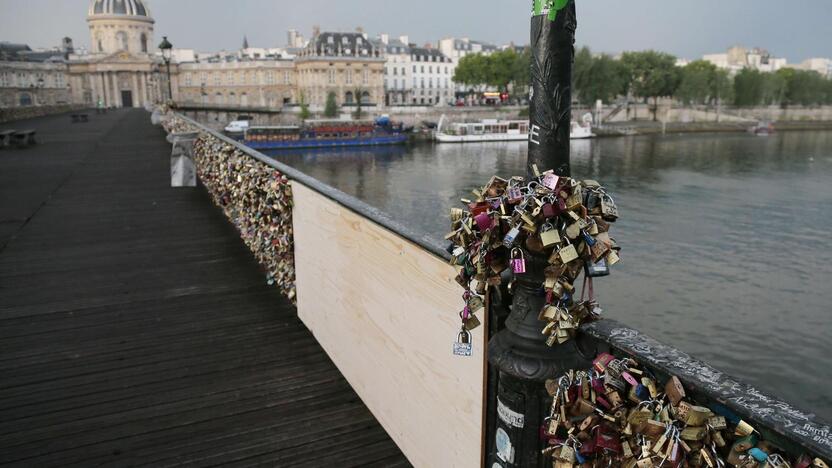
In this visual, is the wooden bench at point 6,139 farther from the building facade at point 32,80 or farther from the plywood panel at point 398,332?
the building facade at point 32,80

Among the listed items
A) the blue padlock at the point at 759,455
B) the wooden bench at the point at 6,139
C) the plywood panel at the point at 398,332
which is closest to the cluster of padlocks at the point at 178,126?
the wooden bench at the point at 6,139

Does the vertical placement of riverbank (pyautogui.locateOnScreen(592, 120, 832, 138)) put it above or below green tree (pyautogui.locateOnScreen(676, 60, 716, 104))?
below

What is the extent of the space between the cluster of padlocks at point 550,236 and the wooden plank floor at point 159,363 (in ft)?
6.32

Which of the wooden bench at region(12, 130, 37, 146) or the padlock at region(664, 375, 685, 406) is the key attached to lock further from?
the wooden bench at region(12, 130, 37, 146)

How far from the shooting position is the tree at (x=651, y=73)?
349 feet

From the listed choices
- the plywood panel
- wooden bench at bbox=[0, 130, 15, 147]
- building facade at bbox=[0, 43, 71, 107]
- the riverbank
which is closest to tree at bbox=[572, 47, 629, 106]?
the riverbank

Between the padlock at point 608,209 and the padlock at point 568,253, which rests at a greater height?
the padlock at point 608,209

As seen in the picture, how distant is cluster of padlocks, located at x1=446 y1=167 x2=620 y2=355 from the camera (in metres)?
2.08

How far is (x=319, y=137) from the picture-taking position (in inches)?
2948

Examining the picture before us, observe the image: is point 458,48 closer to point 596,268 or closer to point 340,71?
point 340,71

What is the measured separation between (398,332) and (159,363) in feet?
7.35

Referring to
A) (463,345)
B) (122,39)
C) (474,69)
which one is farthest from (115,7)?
(463,345)

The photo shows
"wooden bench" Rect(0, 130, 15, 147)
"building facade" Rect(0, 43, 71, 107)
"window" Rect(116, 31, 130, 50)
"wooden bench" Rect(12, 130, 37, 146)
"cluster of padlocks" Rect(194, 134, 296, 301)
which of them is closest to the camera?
"cluster of padlocks" Rect(194, 134, 296, 301)

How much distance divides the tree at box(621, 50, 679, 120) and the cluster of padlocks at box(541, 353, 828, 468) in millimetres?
111786
